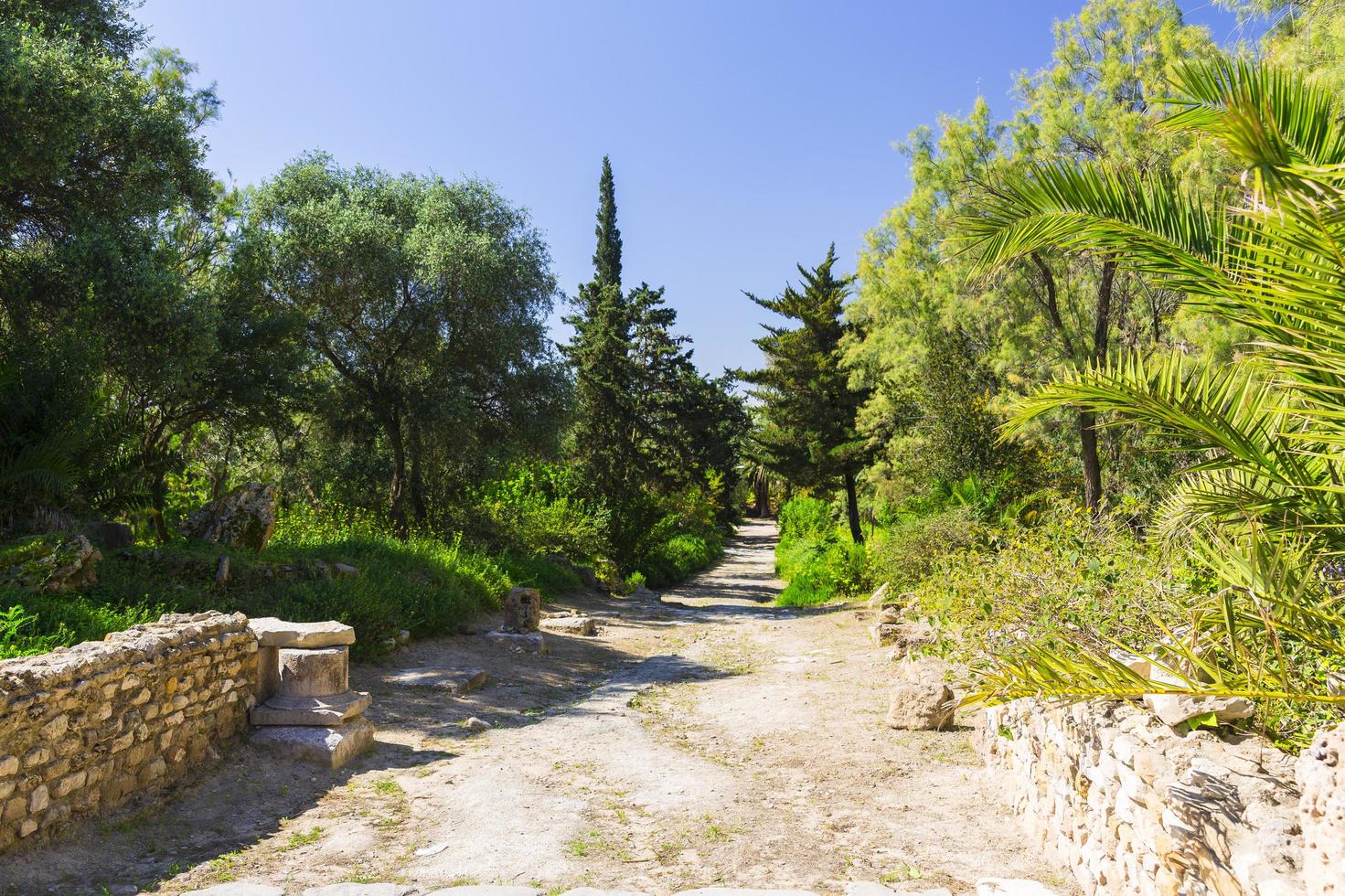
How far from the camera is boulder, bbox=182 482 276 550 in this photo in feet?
35.0

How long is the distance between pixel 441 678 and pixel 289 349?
652 centimetres

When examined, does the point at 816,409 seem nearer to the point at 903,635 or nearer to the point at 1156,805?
the point at 903,635

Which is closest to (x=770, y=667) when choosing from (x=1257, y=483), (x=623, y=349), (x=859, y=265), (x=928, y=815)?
(x=928, y=815)

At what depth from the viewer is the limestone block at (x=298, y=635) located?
6934 millimetres

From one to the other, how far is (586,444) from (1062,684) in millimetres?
19274

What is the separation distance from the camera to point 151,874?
447cm

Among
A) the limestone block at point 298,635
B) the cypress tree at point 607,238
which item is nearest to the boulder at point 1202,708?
the limestone block at point 298,635

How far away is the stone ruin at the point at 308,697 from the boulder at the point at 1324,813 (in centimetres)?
584

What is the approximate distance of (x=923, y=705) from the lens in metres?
7.20

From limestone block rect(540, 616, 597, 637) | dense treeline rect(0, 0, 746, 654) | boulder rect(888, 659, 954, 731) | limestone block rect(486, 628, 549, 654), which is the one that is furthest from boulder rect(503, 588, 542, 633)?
boulder rect(888, 659, 954, 731)

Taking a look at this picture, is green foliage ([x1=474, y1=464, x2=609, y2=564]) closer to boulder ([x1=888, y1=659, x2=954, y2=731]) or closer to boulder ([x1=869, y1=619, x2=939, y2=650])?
boulder ([x1=869, y1=619, x2=939, y2=650])

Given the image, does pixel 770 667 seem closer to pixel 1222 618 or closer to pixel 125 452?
pixel 1222 618

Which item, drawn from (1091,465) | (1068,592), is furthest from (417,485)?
(1068,592)

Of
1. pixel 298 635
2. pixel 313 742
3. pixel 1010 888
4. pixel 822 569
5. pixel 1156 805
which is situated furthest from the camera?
pixel 822 569
